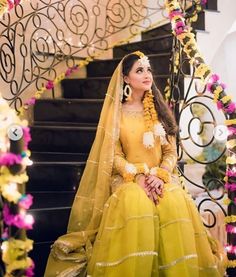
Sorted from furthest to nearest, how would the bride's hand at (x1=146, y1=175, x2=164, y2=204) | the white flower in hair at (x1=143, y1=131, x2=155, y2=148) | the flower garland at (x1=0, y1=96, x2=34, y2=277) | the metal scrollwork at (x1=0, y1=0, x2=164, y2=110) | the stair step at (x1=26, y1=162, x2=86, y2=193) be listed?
the metal scrollwork at (x1=0, y1=0, x2=164, y2=110) → the stair step at (x1=26, y1=162, x2=86, y2=193) → the white flower in hair at (x1=143, y1=131, x2=155, y2=148) → the bride's hand at (x1=146, y1=175, x2=164, y2=204) → the flower garland at (x1=0, y1=96, x2=34, y2=277)

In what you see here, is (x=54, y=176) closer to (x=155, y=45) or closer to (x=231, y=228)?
(x=231, y=228)

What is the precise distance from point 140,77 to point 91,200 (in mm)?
827

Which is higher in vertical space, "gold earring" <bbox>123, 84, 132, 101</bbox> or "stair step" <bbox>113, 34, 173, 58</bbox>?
"stair step" <bbox>113, 34, 173, 58</bbox>

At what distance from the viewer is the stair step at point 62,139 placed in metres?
3.88

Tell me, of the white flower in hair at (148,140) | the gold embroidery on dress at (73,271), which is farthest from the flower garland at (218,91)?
the gold embroidery on dress at (73,271)

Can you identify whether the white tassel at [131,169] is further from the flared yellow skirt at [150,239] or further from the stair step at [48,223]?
the stair step at [48,223]

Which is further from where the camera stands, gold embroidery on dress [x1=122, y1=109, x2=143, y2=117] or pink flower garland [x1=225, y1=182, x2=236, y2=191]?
gold embroidery on dress [x1=122, y1=109, x2=143, y2=117]

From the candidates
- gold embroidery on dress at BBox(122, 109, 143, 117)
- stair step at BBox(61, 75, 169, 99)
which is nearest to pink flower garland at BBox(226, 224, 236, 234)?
gold embroidery on dress at BBox(122, 109, 143, 117)

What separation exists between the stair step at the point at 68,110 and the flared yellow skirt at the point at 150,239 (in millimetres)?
1635

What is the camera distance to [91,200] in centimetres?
285

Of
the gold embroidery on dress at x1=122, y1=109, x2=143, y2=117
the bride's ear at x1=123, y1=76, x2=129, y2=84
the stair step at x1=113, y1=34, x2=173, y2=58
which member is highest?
the stair step at x1=113, y1=34, x2=173, y2=58

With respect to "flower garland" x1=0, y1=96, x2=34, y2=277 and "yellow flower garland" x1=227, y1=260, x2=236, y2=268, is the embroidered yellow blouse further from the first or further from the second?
"flower garland" x1=0, y1=96, x2=34, y2=277

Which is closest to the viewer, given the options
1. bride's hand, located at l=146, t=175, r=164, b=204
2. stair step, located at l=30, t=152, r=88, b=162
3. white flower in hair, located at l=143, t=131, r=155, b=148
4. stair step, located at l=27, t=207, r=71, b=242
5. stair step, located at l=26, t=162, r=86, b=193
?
bride's hand, located at l=146, t=175, r=164, b=204

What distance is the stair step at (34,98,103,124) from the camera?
13.6ft
